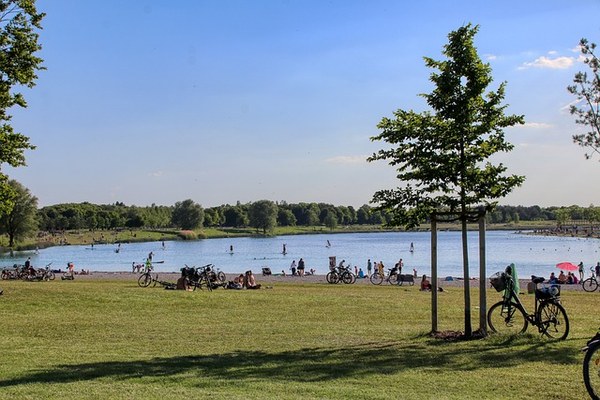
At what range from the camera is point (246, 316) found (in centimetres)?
1599

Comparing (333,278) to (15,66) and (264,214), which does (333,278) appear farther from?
(264,214)

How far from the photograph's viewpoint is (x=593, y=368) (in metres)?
6.82

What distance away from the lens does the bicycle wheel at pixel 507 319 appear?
480 inches

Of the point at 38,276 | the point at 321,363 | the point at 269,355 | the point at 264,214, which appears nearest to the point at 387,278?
the point at 38,276

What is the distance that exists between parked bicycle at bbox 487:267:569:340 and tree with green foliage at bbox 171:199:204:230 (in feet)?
561

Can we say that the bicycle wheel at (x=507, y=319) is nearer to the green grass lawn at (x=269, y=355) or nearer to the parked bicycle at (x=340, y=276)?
the green grass lawn at (x=269, y=355)

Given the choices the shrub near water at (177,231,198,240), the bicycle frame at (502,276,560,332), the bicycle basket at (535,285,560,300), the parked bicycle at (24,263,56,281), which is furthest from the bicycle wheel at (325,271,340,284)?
the shrub near water at (177,231,198,240)

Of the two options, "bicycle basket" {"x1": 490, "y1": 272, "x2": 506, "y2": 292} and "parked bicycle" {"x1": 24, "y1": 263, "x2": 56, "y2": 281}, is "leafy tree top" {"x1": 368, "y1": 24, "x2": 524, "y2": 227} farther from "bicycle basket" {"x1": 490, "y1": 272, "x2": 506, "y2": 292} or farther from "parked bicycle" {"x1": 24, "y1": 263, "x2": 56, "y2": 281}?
"parked bicycle" {"x1": 24, "y1": 263, "x2": 56, "y2": 281}

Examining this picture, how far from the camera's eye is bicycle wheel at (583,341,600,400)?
22.2ft

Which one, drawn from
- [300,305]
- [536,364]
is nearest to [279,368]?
[536,364]

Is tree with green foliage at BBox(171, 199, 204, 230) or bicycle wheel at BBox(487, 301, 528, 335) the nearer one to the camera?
bicycle wheel at BBox(487, 301, 528, 335)

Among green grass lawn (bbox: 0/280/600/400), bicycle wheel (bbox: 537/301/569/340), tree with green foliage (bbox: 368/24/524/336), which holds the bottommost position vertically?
green grass lawn (bbox: 0/280/600/400)

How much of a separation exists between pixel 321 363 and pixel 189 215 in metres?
175

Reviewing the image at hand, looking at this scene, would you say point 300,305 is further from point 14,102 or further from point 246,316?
point 14,102
